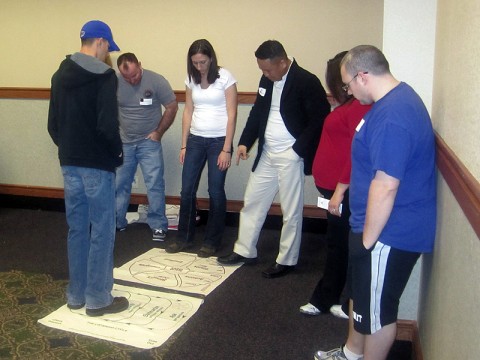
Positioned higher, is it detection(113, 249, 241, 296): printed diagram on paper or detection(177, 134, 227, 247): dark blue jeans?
detection(177, 134, 227, 247): dark blue jeans

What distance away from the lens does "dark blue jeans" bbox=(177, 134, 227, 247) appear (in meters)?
3.42

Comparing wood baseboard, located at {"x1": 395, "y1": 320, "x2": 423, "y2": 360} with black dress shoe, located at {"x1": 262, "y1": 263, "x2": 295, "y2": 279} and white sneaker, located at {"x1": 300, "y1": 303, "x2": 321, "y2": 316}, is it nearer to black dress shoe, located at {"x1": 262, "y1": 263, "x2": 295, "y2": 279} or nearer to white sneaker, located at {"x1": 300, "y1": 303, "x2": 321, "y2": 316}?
white sneaker, located at {"x1": 300, "y1": 303, "x2": 321, "y2": 316}

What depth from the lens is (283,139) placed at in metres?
2.99

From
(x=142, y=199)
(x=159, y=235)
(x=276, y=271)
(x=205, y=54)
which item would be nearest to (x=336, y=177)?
(x=276, y=271)

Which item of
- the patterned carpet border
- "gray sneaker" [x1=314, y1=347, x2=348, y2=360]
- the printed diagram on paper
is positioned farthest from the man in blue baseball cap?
"gray sneaker" [x1=314, y1=347, x2=348, y2=360]

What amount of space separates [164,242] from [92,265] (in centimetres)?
131

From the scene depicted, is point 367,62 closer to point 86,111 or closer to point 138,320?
point 86,111

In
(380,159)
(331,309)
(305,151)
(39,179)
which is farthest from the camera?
(39,179)

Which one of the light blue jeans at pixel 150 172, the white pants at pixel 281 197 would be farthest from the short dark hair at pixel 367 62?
the light blue jeans at pixel 150 172

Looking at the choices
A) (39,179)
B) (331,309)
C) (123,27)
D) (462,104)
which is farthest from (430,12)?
(39,179)

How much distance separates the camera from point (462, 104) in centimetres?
151

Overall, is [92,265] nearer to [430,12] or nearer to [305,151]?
[305,151]

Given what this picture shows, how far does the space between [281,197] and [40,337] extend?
147cm

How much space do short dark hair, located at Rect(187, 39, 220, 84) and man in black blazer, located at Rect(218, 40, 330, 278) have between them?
1.21ft
